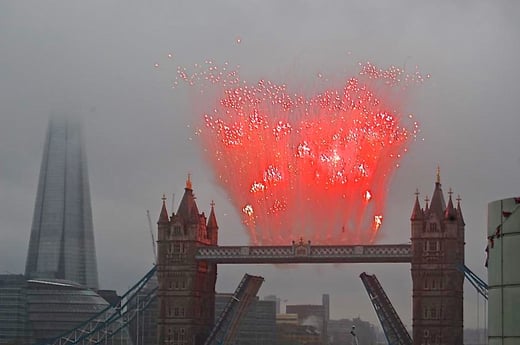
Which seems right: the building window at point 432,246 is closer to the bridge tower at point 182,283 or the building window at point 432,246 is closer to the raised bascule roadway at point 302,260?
the raised bascule roadway at point 302,260

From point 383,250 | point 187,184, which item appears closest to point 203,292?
point 187,184

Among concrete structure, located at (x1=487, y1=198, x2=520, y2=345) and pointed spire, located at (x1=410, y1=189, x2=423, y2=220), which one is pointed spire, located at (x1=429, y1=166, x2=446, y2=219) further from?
concrete structure, located at (x1=487, y1=198, x2=520, y2=345)

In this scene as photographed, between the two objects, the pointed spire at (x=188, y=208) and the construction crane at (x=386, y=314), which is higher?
the pointed spire at (x=188, y=208)

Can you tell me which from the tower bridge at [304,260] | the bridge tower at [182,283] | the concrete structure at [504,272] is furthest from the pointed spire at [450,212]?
the concrete structure at [504,272]

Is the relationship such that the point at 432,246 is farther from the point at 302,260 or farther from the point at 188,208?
the point at 188,208

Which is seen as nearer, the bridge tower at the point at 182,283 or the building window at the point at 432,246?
the building window at the point at 432,246

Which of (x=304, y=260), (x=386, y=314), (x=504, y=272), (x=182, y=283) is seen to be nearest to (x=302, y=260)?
(x=304, y=260)
